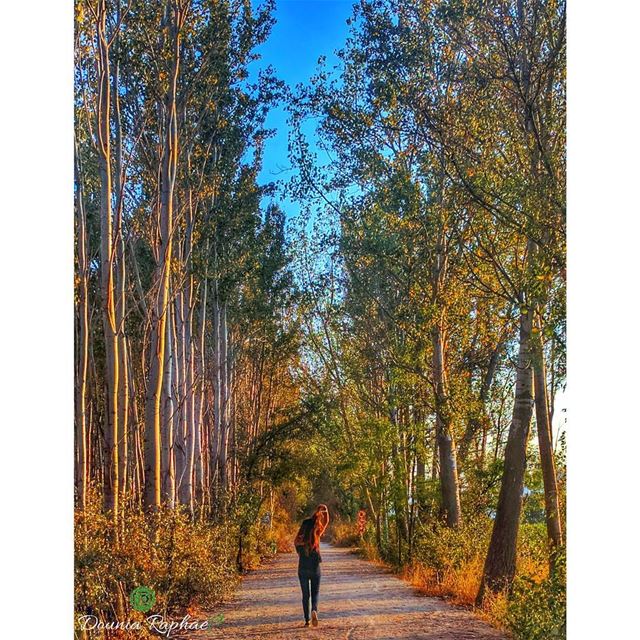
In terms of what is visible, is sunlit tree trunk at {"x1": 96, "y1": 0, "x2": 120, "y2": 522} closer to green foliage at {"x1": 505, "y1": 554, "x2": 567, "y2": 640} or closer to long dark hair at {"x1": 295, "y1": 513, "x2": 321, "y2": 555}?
long dark hair at {"x1": 295, "y1": 513, "x2": 321, "y2": 555}

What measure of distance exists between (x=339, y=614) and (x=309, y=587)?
0.36 metres

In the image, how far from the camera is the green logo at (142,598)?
5325mm

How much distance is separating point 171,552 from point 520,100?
512 centimetres

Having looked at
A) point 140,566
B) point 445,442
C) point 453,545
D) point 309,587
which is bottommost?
point 453,545

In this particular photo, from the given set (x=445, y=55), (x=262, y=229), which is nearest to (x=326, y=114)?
(x=445, y=55)

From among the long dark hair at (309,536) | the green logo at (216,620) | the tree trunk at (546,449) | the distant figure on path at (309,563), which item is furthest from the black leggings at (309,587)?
the tree trunk at (546,449)

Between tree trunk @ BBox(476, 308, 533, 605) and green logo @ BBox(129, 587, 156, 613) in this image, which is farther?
tree trunk @ BBox(476, 308, 533, 605)

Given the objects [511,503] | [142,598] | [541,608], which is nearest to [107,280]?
[142,598]

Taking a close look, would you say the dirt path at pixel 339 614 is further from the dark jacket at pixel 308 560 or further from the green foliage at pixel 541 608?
the green foliage at pixel 541 608

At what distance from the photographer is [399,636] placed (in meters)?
5.79

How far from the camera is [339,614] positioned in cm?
636

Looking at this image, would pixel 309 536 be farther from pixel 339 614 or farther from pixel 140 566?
pixel 140 566

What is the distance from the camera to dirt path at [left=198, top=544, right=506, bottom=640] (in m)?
5.87

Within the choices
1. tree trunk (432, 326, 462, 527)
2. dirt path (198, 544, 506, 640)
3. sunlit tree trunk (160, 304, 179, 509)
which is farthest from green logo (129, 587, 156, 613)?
tree trunk (432, 326, 462, 527)
